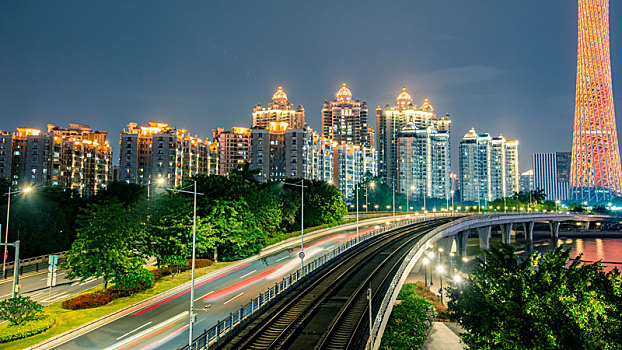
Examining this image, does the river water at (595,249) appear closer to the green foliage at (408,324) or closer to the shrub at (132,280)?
the green foliage at (408,324)

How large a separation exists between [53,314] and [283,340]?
60.3 feet

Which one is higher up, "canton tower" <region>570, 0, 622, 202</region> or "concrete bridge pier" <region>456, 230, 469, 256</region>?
"canton tower" <region>570, 0, 622, 202</region>

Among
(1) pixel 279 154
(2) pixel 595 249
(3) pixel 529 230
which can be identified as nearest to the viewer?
(2) pixel 595 249

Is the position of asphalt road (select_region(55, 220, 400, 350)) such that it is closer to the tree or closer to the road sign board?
the tree

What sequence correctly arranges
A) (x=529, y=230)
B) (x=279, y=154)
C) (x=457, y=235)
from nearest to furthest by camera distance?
(x=457, y=235), (x=529, y=230), (x=279, y=154)

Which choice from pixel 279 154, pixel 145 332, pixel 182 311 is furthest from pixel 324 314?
pixel 279 154

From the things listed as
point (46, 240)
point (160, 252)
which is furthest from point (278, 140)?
point (160, 252)

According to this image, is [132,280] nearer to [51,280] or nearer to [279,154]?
[51,280]

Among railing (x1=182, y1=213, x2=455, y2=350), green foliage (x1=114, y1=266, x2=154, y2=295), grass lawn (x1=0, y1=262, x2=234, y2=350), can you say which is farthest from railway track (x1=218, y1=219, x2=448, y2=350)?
green foliage (x1=114, y1=266, x2=154, y2=295)

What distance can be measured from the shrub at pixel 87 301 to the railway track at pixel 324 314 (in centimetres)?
1444

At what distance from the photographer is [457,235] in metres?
109

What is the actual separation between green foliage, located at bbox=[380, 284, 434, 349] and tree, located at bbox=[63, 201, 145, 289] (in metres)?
23.2

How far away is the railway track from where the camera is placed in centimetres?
2570

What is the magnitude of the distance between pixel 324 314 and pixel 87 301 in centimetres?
1937
